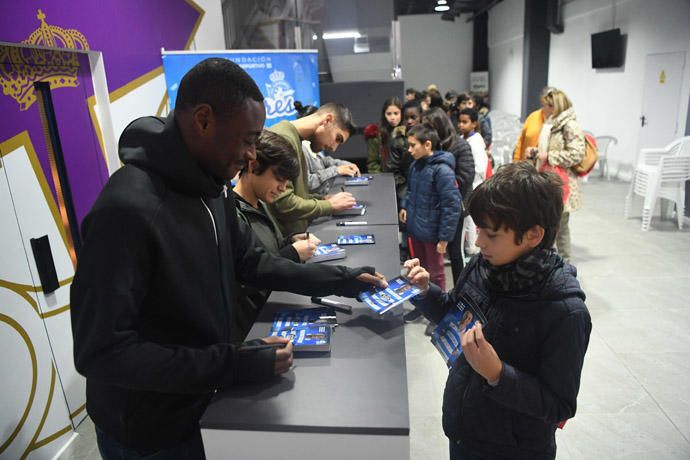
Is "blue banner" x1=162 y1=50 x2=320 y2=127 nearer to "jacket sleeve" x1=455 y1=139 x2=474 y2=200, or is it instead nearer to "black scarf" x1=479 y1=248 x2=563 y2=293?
"jacket sleeve" x1=455 y1=139 x2=474 y2=200

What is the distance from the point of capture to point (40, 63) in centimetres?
208

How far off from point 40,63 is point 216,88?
5.54ft

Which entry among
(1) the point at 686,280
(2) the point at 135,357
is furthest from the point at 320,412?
(1) the point at 686,280

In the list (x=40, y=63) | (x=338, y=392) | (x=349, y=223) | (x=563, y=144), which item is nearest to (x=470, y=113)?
(x=563, y=144)

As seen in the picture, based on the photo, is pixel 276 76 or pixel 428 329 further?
pixel 276 76

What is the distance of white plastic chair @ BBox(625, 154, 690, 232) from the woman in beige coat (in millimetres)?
1871

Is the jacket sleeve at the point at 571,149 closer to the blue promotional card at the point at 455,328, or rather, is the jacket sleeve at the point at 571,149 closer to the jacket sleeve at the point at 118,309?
the blue promotional card at the point at 455,328

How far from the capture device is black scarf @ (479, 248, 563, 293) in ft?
3.48

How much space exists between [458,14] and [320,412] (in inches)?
645

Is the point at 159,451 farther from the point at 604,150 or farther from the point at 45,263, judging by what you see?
the point at 604,150

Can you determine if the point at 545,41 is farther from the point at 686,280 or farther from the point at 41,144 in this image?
the point at 41,144

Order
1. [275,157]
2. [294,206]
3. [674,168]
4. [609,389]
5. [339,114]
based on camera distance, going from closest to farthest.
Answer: [275,157] → [294,206] → [609,389] → [339,114] → [674,168]

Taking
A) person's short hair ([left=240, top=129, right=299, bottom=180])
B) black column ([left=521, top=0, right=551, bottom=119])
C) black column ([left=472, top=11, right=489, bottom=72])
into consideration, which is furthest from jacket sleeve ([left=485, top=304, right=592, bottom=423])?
black column ([left=472, top=11, right=489, bottom=72])

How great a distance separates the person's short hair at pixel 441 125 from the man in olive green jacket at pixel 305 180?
1.81 ft
